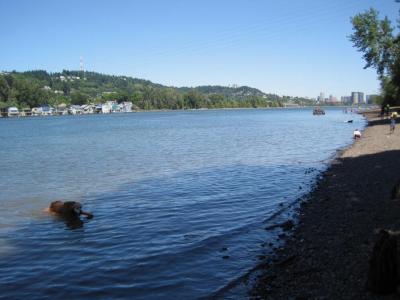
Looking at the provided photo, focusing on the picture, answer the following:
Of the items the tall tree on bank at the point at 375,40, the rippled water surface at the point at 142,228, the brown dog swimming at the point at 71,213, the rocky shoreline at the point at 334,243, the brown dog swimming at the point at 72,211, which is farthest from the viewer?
the tall tree on bank at the point at 375,40

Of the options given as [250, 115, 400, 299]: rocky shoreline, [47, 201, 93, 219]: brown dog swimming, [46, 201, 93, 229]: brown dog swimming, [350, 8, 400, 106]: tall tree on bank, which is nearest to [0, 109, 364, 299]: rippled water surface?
[46, 201, 93, 229]: brown dog swimming

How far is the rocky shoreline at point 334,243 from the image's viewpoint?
33.8ft

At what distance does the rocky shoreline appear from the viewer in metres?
10.3

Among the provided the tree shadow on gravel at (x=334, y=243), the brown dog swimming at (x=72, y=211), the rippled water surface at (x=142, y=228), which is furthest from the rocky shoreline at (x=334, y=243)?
the brown dog swimming at (x=72, y=211)

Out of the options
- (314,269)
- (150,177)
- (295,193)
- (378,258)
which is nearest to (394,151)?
(295,193)

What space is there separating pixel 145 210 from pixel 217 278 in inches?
369

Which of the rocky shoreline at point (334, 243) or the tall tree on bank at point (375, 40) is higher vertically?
the tall tree on bank at point (375, 40)

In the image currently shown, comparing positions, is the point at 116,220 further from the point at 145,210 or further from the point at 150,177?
the point at 150,177

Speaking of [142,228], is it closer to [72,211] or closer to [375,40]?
[72,211]

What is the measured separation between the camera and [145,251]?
15227 millimetres

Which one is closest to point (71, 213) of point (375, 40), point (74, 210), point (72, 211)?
point (72, 211)

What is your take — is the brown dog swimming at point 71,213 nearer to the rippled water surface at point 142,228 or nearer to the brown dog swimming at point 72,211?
the brown dog swimming at point 72,211

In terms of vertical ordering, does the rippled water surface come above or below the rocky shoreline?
below

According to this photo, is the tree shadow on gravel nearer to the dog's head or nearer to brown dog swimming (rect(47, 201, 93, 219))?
brown dog swimming (rect(47, 201, 93, 219))
